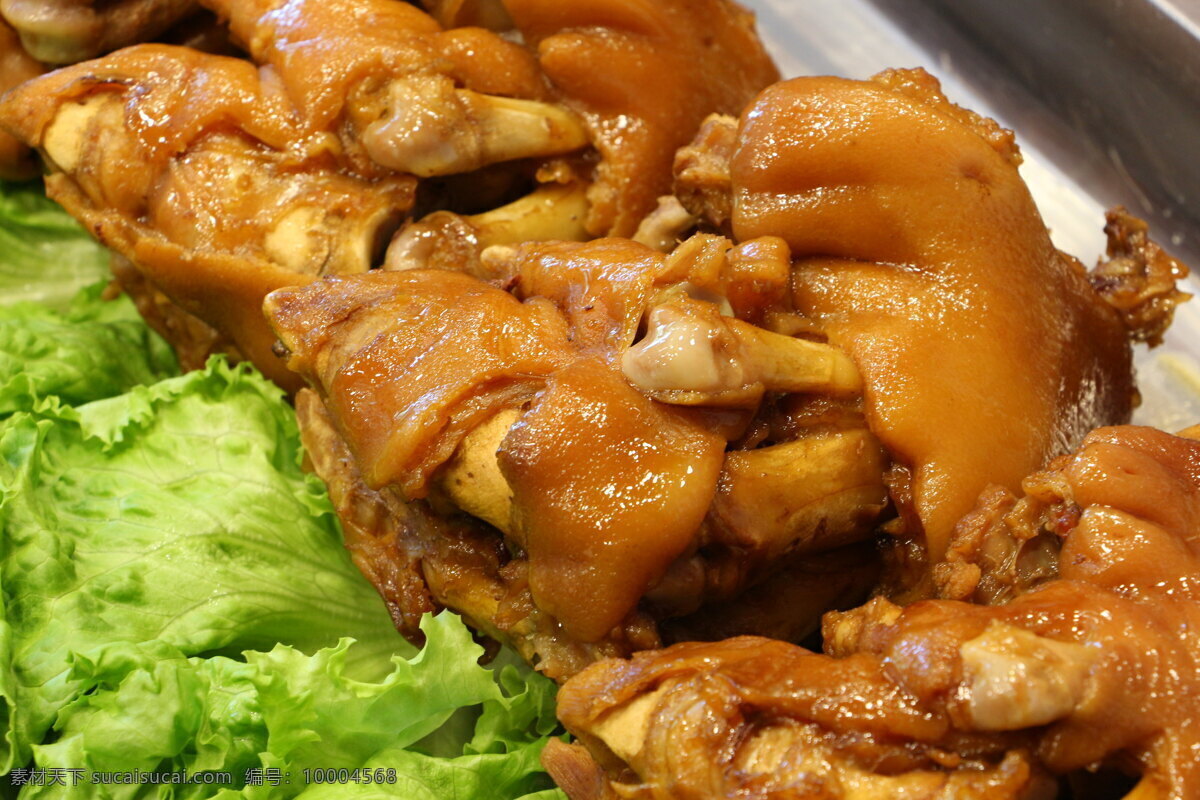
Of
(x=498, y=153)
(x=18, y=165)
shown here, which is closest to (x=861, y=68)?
(x=498, y=153)

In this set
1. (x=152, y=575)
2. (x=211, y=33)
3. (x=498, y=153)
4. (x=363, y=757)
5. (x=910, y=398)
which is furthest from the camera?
(x=211, y=33)

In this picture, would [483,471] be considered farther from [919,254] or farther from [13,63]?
[13,63]

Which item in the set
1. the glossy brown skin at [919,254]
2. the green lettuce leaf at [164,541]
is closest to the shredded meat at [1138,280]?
the glossy brown skin at [919,254]

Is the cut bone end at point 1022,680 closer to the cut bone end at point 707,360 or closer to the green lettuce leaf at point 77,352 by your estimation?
the cut bone end at point 707,360

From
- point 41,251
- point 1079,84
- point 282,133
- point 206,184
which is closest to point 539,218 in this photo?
point 282,133

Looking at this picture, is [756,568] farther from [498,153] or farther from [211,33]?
[211,33]

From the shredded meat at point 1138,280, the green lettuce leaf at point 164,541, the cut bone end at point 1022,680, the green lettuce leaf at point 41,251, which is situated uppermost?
the shredded meat at point 1138,280

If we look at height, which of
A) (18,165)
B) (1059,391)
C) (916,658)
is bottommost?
(18,165)
